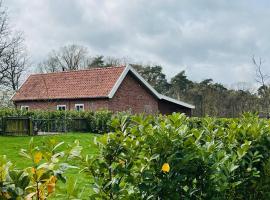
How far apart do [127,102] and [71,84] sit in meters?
6.04

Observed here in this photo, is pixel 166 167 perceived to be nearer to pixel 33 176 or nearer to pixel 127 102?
pixel 33 176

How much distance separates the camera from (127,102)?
34.6m

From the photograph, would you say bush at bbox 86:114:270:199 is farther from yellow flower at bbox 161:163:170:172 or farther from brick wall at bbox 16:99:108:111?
brick wall at bbox 16:99:108:111

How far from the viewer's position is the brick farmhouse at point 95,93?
33500 mm

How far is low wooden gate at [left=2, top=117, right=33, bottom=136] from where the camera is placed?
2253 centimetres

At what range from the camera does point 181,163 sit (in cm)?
270

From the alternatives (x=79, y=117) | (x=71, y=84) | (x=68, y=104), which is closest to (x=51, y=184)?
(x=79, y=117)

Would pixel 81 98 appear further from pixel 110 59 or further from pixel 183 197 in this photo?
pixel 110 59

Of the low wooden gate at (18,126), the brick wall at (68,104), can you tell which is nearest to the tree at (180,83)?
the brick wall at (68,104)

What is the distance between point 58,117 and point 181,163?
1044 inches

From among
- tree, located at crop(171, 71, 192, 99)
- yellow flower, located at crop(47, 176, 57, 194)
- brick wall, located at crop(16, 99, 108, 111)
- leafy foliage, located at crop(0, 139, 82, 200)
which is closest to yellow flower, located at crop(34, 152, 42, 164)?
leafy foliage, located at crop(0, 139, 82, 200)

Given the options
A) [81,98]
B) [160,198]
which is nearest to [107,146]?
[160,198]

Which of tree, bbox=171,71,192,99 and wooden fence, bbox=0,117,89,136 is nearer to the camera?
wooden fence, bbox=0,117,89,136

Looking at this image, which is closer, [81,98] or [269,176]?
[269,176]
